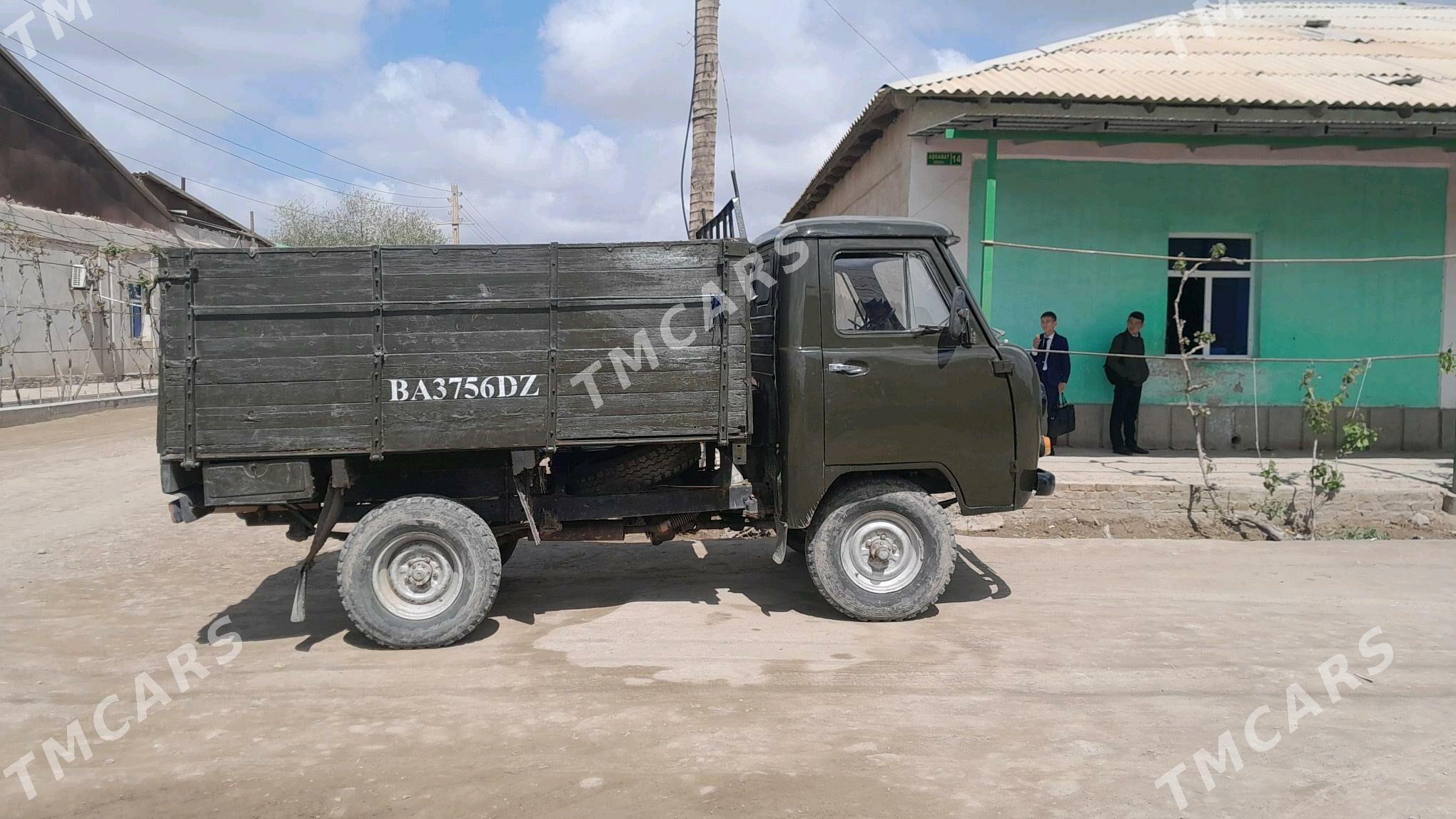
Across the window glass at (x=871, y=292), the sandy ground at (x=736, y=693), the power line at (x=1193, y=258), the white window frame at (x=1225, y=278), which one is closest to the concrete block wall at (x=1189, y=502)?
the sandy ground at (x=736, y=693)

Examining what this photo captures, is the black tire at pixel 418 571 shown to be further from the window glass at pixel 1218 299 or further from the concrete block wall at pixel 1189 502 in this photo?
the window glass at pixel 1218 299

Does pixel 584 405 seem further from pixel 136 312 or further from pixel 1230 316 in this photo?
pixel 136 312

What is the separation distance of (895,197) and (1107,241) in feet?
8.29

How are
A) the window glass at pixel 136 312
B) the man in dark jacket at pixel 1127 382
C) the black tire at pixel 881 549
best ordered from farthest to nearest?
the window glass at pixel 136 312
the man in dark jacket at pixel 1127 382
the black tire at pixel 881 549

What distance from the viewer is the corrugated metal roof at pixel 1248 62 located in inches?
386

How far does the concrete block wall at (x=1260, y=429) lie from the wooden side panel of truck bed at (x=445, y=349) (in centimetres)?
744

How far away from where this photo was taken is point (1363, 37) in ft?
45.0

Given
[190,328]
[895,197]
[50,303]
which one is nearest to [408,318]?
[190,328]

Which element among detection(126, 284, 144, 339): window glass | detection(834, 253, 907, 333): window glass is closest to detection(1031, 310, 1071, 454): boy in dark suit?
detection(834, 253, 907, 333): window glass

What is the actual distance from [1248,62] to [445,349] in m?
11.1

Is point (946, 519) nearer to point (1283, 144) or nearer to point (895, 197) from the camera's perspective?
point (895, 197)

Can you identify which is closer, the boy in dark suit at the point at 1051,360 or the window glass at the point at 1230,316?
the boy in dark suit at the point at 1051,360

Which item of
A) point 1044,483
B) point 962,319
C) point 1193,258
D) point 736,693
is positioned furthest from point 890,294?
point 1193,258

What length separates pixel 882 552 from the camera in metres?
5.51
